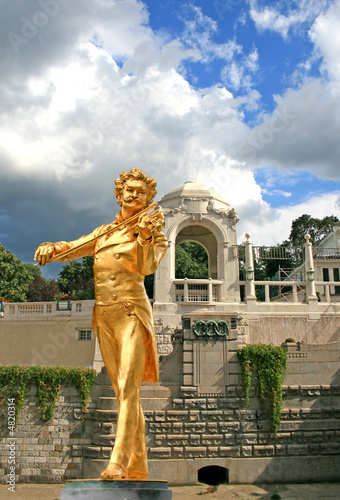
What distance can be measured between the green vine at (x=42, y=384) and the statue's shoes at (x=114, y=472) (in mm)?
11756

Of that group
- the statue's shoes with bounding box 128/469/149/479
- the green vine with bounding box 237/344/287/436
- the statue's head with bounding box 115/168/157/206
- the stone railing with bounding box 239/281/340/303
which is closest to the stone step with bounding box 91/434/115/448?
the green vine with bounding box 237/344/287/436

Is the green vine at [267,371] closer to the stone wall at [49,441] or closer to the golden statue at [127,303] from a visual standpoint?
the stone wall at [49,441]

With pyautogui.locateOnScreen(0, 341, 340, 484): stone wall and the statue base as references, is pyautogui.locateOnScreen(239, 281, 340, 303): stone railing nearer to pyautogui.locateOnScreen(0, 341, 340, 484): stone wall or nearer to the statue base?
pyautogui.locateOnScreen(0, 341, 340, 484): stone wall

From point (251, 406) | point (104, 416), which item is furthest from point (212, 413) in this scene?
point (104, 416)

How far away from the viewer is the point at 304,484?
15250 millimetres

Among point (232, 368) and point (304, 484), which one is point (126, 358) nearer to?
point (232, 368)

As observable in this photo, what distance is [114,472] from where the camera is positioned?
481cm

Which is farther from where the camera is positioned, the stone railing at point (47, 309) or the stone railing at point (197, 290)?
the stone railing at point (47, 309)

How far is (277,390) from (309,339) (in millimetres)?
5063

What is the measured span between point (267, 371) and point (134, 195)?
1194cm

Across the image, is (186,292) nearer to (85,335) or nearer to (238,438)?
(85,335)

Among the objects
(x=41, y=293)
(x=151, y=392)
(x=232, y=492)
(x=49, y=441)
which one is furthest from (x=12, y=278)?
(x=232, y=492)

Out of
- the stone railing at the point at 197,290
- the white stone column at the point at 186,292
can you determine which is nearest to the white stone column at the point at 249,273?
the stone railing at the point at 197,290

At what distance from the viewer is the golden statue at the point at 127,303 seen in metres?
5.36
